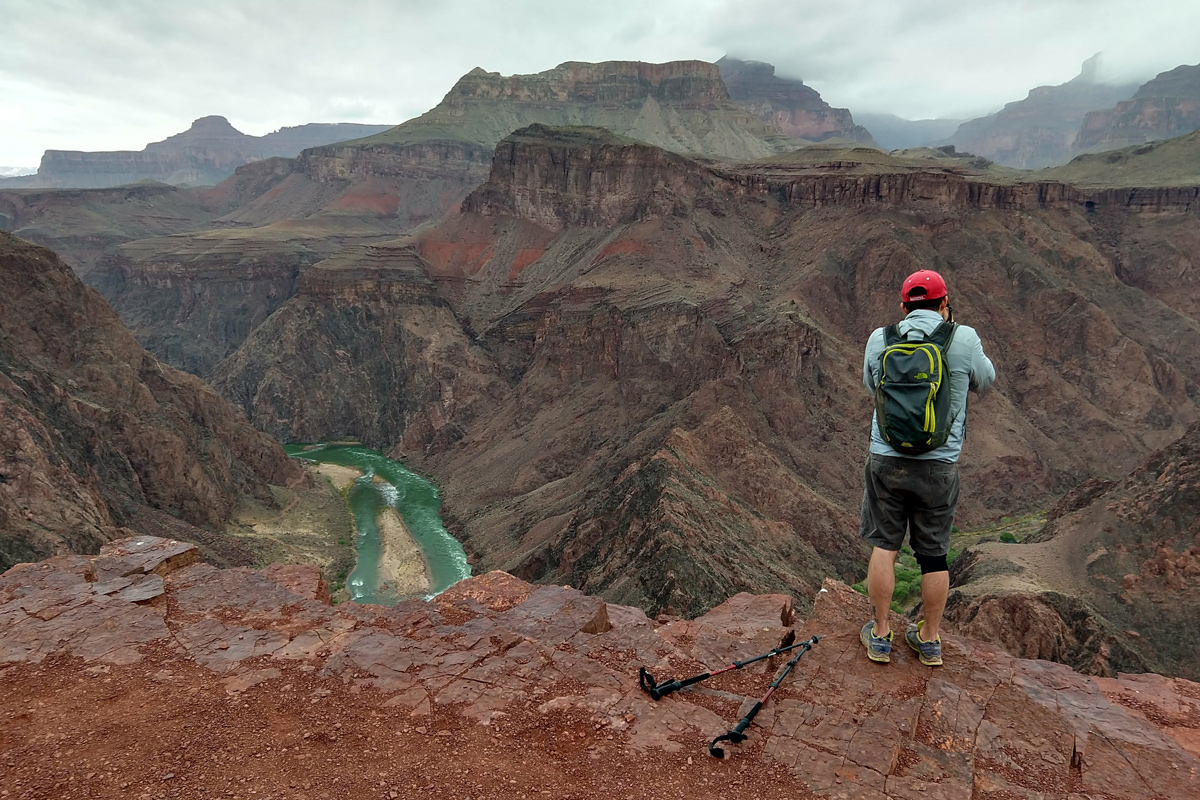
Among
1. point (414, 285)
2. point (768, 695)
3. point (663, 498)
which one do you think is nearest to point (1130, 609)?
point (663, 498)

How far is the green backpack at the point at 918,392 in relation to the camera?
5.70 m

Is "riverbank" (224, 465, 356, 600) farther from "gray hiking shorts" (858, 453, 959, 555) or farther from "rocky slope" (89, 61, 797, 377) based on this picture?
"rocky slope" (89, 61, 797, 377)

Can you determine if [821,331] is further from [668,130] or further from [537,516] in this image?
[668,130]

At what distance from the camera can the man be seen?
19.5 feet

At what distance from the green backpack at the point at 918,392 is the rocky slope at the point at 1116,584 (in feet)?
51.6

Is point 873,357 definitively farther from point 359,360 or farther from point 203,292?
point 203,292

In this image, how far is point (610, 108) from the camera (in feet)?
542

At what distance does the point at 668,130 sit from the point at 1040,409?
120 m

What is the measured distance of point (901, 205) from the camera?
67.9 meters

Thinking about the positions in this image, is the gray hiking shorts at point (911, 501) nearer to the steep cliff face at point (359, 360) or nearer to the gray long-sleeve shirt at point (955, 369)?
the gray long-sleeve shirt at point (955, 369)

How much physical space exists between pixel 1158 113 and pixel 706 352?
191214mm

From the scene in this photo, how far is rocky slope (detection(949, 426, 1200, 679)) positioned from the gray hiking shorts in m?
14.7

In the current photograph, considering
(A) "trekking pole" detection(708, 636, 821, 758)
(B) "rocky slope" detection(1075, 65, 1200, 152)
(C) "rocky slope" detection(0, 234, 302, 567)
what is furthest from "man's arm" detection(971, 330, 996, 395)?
(B) "rocky slope" detection(1075, 65, 1200, 152)

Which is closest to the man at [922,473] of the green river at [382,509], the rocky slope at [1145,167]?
the green river at [382,509]
